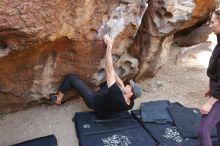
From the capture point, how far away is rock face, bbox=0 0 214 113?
127 inches

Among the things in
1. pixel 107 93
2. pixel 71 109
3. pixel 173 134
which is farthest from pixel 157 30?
pixel 71 109

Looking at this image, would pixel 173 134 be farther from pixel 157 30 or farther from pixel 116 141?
pixel 157 30

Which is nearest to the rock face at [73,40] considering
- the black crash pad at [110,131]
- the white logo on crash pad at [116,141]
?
the black crash pad at [110,131]

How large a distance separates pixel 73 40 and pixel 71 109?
1049mm

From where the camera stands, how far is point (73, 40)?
12.3 feet

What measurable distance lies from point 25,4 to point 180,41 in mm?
3745

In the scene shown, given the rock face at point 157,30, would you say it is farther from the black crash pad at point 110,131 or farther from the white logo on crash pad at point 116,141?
the white logo on crash pad at point 116,141

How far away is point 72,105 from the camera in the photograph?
448 centimetres

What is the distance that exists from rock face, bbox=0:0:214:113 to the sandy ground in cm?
20

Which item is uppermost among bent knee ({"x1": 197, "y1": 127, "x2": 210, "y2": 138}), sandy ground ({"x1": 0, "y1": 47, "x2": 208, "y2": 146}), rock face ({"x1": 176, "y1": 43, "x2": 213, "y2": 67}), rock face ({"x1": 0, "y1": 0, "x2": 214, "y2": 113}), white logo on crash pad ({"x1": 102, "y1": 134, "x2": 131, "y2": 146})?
rock face ({"x1": 0, "y1": 0, "x2": 214, "y2": 113})

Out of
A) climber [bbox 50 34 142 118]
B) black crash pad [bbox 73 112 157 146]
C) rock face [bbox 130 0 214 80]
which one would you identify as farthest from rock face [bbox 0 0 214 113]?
black crash pad [bbox 73 112 157 146]

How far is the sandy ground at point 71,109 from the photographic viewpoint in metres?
3.96

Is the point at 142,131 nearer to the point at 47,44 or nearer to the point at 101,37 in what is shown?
the point at 101,37

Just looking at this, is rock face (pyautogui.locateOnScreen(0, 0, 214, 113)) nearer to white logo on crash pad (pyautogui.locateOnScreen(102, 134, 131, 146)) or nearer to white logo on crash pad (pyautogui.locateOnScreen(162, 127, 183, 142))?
white logo on crash pad (pyautogui.locateOnScreen(102, 134, 131, 146))
